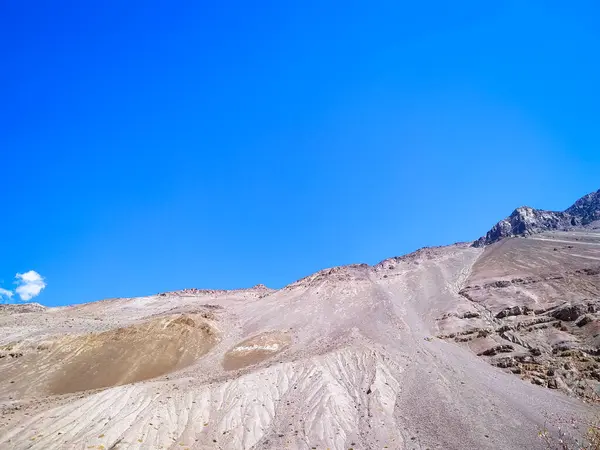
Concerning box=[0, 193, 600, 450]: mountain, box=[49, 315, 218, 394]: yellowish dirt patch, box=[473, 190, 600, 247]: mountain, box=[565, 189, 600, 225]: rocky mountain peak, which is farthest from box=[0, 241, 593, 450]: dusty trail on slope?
box=[565, 189, 600, 225]: rocky mountain peak

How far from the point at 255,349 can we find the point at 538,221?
235 ft

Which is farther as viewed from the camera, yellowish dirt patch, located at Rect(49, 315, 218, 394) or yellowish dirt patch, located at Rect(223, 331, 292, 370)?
yellowish dirt patch, located at Rect(223, 331, 292, 370)

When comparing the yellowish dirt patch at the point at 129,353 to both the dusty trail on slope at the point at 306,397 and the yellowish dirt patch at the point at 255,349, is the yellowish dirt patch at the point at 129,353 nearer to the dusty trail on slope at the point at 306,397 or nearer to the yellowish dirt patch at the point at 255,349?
the dusty trail on slope at the point at 306,397

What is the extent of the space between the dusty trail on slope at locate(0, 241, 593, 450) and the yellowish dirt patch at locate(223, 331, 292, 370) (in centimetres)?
19

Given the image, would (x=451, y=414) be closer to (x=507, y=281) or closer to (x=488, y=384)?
(x=488, y=384)

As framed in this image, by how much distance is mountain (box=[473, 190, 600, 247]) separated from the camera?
7619 cm

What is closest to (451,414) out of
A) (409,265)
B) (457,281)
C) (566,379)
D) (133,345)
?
(566,379)

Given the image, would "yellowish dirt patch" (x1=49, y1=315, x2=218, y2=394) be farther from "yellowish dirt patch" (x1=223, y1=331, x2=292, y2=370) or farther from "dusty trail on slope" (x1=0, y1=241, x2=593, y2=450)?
"yellowish dirt patch" (x1=223, y1=331, x2=292, y2=370)

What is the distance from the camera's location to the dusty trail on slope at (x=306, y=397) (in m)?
17.2

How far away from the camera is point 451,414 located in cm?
1866

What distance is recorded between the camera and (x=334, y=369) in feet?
85.7

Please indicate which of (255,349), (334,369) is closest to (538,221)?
(255,349)

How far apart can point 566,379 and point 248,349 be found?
23.8 metres

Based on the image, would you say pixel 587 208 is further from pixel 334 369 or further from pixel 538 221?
pixel 334 369
